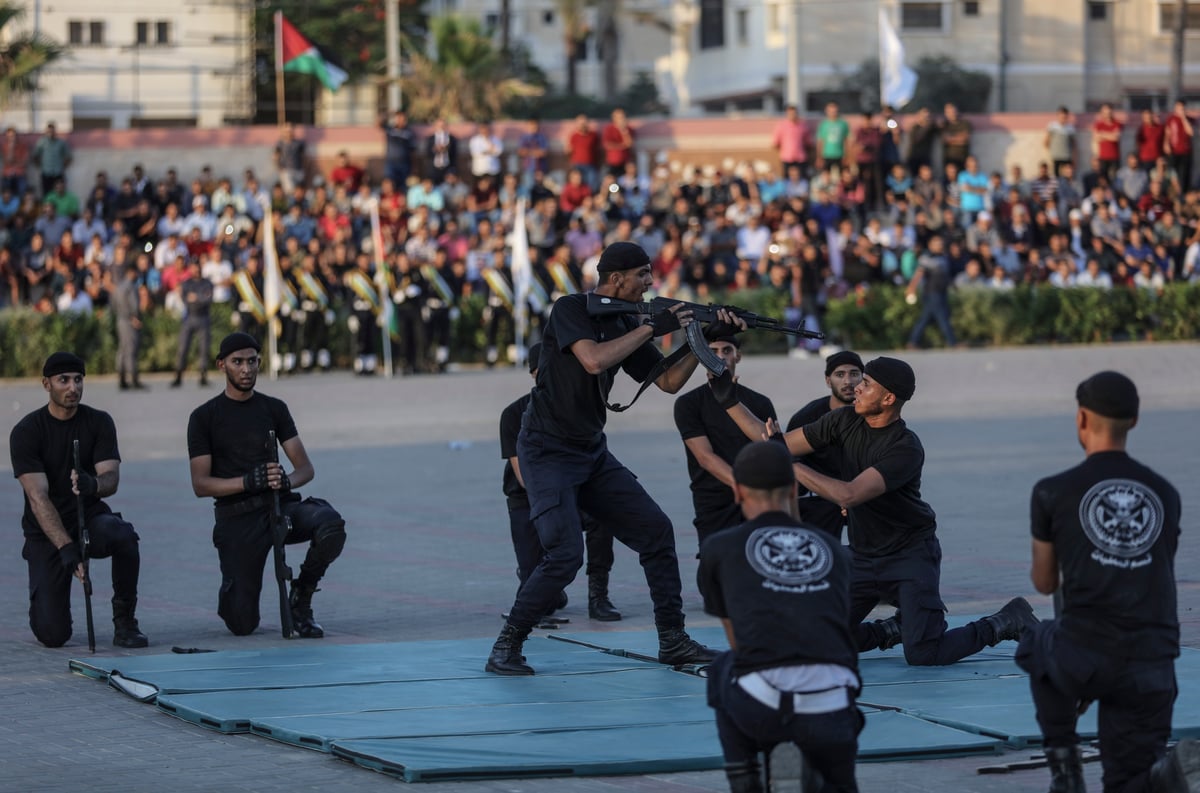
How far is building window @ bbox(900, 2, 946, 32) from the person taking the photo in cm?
5344

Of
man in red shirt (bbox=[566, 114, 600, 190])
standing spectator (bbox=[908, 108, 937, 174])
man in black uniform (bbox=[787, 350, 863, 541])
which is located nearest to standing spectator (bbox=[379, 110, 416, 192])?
man in red shirt (bbox=[566, 114, 600, 190])

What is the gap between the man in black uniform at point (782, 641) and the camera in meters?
5.59

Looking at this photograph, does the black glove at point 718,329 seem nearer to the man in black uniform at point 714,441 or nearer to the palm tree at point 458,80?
the man in black uniform at point 714,441

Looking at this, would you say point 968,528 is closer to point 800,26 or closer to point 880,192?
point 880,192

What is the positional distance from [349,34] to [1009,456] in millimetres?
39392

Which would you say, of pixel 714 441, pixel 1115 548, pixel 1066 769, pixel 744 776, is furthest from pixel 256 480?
pixel 1115 548

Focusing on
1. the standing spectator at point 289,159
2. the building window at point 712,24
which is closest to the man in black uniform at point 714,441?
the standing spectator at point 289,159

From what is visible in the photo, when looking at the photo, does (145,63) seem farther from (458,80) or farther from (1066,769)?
(1066,769)

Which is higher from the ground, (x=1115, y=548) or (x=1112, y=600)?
(x=1115, y=548)

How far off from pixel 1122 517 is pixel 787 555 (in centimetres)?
106

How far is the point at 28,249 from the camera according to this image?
3012 cm

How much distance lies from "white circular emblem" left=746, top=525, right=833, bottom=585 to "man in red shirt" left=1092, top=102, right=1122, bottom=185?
96.8 ft

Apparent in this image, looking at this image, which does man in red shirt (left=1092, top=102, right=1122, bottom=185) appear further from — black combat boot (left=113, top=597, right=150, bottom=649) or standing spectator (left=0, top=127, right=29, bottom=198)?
black combat boot (left=113, top=597, right=150, bottom=649)

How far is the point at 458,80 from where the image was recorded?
48.4m
